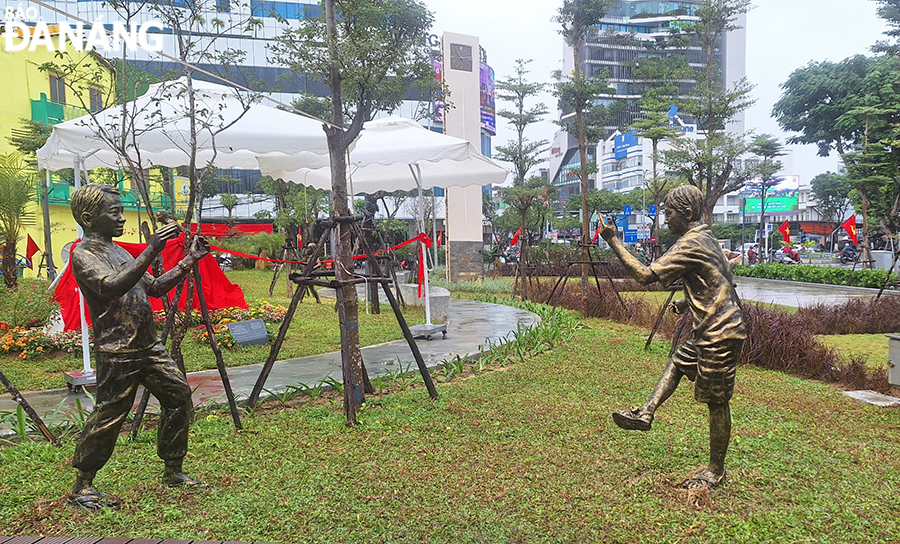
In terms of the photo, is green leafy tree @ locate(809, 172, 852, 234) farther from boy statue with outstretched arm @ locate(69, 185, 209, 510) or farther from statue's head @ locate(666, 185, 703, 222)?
boy statue with outstretched arm @ locate(69, 185, 209, 510)

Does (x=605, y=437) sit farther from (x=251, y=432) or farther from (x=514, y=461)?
(x=251, y=432)

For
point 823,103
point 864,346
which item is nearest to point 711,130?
point 823,103

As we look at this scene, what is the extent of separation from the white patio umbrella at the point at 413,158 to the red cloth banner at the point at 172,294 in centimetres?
213

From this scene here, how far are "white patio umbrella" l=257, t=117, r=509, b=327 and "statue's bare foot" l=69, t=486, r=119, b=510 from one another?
5235 millimetres

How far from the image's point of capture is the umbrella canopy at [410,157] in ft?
27.6

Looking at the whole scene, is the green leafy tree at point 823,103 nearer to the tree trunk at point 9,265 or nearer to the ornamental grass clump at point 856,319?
the ornamental grass clump at point 856,319

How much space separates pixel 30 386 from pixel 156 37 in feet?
12.1

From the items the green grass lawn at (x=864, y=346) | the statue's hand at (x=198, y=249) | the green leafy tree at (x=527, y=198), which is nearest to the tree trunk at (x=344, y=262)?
the statue's hand at (x=198, y=249)

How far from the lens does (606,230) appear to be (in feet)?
10.7

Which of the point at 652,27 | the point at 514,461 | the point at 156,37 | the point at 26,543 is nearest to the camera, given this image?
the point at 26,543

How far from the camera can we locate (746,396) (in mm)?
5617

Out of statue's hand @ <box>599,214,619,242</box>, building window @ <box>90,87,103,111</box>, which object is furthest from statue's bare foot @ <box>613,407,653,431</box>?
building window @ <box>90,87,103,111</box>

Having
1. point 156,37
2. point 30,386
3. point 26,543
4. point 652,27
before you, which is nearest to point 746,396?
point 26,543

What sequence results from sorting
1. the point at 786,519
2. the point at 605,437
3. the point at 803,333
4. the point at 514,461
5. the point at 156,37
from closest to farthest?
the point at 786,519
the point at 514,461
the point at 605,437
the point at 156,37
the point at 803,333
